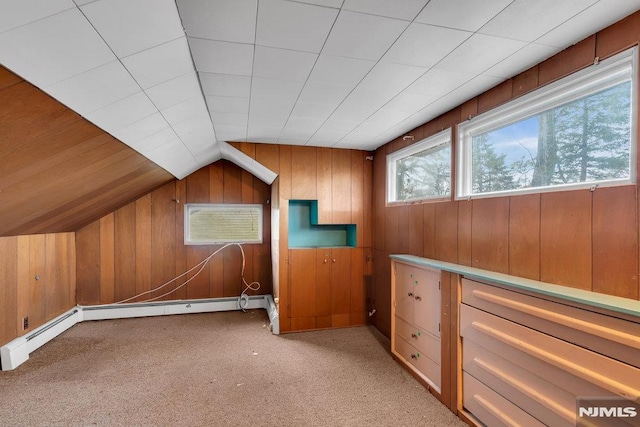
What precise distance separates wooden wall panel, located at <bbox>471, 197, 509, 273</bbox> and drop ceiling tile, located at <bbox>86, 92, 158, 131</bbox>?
2335 millimetres

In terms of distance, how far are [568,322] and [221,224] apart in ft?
13.2

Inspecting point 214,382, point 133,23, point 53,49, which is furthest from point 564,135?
point 214,382

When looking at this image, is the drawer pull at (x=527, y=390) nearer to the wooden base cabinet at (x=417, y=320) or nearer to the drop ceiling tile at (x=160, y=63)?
the wooden base cabinet at (x=417, y=320)

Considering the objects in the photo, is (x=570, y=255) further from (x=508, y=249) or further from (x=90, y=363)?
(x=90, y=363)

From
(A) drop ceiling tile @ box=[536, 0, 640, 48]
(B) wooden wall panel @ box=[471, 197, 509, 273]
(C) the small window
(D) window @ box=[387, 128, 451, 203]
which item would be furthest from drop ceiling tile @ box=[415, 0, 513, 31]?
(C) the small window

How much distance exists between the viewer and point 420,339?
8.23 feet

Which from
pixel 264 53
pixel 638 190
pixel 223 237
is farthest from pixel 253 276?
pixel 638 190

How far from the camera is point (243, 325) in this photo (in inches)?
149

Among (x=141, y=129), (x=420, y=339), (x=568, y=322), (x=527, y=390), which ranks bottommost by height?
(x=420, y=339)

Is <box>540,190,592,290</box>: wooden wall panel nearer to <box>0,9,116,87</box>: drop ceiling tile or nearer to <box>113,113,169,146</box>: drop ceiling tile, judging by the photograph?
<box>0,9,116,87</box>: drop ceiling tile

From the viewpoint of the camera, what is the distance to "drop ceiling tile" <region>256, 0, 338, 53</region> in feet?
4.17

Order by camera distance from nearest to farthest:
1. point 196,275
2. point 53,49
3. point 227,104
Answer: point 53,49
point 227,104
point 196,275

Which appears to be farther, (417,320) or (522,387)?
(417,320)

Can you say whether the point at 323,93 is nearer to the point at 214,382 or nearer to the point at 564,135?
the point at 564,135
